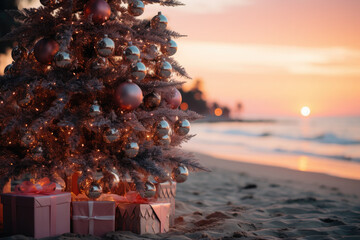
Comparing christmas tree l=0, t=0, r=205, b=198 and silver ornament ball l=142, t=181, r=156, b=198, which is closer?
christmas tree l=0, t=0, r=205, b=198

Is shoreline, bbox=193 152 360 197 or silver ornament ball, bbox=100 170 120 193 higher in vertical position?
silver ornament ball, bbox=100 170 120 193

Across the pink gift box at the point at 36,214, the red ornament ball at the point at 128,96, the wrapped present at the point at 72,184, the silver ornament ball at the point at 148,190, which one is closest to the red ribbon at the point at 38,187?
the pink gift box at the point at 36,214

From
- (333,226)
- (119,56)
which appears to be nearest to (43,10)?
(119,56)

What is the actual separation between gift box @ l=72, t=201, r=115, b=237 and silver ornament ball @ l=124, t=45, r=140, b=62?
1.20 metres

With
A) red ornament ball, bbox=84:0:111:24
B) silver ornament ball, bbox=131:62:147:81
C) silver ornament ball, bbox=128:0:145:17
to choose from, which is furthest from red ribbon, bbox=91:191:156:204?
silver ornament ball, bbox=128:0:145:17

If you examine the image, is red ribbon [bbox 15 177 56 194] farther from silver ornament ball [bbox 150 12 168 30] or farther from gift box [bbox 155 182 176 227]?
silver ornament ball [bbox 150 12 168 30]

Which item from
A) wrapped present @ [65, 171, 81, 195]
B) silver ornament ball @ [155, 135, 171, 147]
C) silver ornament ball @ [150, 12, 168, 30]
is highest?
silver ornament ball @ [150, 12, 168, 30]

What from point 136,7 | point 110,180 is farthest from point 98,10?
point 110,180

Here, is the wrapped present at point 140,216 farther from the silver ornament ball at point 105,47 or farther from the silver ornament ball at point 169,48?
the silver ornament ball at point 169,48

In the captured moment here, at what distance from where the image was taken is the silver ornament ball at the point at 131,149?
9.82 ft

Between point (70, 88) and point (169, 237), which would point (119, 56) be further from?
point (169, 237)

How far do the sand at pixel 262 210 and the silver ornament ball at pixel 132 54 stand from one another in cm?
145

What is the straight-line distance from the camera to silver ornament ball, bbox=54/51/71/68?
9.55 ft

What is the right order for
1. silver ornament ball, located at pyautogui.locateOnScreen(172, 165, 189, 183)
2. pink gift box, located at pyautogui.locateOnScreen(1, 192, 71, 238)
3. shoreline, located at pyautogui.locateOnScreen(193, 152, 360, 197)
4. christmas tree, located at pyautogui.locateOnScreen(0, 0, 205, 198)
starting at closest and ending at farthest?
pink gift box, located at pyautogui.locateOnScreen(1, 192, 71, 238), christmas tree, located at pyautogui.locateOnScreen(0, 0, 205, 198), silver ornament ball, located at pyautogui.locateOnScreen(172, 165, 189, 183), shoreline, located at pyautogui.locateOnScreen(193, 152, 360, 197)
